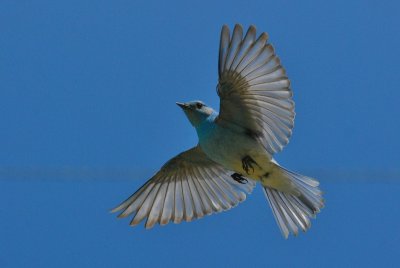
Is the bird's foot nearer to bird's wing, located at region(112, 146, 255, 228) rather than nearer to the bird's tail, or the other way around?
the bird's tail

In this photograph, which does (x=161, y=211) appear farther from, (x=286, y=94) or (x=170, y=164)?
(x=286, y=94)

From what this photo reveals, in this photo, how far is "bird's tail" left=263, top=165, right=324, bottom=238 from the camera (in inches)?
381

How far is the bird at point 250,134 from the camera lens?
8914 millimetres

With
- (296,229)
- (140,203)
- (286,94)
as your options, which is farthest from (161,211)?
(286,94)

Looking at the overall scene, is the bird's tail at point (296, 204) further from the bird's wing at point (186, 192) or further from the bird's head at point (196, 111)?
the bird's head at point (196, 111)

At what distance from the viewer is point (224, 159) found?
30.3 ft

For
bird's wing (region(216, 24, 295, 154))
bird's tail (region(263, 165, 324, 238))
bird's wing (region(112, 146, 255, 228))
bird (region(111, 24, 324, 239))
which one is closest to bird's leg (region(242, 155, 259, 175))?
bird (region(111, 24, 324, 239))

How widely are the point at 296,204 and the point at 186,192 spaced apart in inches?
59.4

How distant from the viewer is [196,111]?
31.4ft

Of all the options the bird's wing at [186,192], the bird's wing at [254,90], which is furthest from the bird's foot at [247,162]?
the bird's wing at [186,192]

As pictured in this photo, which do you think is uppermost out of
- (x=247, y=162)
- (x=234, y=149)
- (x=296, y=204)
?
(x=234, y=149)

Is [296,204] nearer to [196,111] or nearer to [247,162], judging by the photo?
[247,162]

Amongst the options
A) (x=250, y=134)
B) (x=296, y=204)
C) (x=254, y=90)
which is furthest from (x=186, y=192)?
(x=254, y=90)

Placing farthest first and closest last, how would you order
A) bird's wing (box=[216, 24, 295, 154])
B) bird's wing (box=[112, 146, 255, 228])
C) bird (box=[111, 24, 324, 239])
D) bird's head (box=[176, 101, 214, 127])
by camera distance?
bird's wing (box=[112, 146, 255, 228]), bird's head (box=[176, 101, 214, 127]), bird (box=[111, 24, 324, 239]), bird's wing (box=[216, 24, 295, 154])
